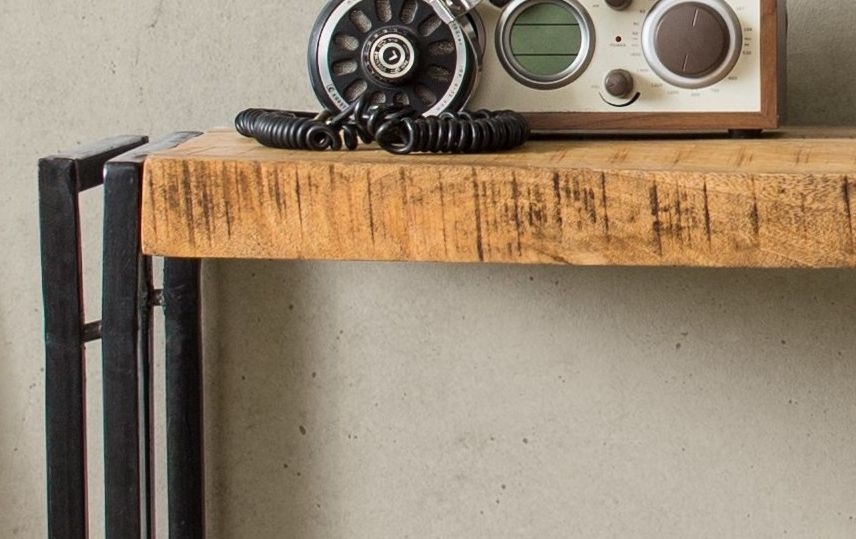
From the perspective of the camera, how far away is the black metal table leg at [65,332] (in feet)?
2.84

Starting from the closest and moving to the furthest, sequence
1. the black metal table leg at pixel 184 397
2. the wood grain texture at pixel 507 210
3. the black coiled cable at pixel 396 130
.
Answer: the wood grain texture at pixel 507 210 < the black coiled cable at pixel 396 130 < the black metal table leg at pixel 184 397

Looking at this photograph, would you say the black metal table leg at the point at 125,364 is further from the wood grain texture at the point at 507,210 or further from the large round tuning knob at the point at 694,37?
the large round tuning knob at the point at 694,37

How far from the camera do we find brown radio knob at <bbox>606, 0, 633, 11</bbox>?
0.86m

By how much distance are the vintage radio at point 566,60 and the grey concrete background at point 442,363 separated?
295 millimetres

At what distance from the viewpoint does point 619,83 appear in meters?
0.86

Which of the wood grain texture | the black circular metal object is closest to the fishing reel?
the black circular metal object

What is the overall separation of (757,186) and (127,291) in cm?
43

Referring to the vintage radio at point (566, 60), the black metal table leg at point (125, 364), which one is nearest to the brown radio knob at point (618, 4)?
the vintage radio at point (566, 60)

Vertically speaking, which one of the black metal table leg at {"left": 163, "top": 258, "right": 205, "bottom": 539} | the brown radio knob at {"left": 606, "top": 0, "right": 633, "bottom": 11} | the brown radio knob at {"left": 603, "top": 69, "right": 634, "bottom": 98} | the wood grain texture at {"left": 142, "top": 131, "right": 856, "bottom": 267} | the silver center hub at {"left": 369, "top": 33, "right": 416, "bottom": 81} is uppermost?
the brown radio knob at {"left": 606, "top": 0, "right": 633, "bottom": 11}

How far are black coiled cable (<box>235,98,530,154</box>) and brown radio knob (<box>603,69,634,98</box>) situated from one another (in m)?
0.08

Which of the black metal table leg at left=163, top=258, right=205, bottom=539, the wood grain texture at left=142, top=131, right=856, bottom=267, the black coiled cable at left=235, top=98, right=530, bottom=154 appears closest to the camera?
the wood grain texture at left=142, top=131, right=856, bottom=267

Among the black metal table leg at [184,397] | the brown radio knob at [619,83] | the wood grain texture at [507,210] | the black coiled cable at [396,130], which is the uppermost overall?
the brown radio knob at [619,83]

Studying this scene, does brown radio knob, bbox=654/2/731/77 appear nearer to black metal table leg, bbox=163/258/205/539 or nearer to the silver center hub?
the silver center hub

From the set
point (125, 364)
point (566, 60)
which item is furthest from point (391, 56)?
point (125, 364)
